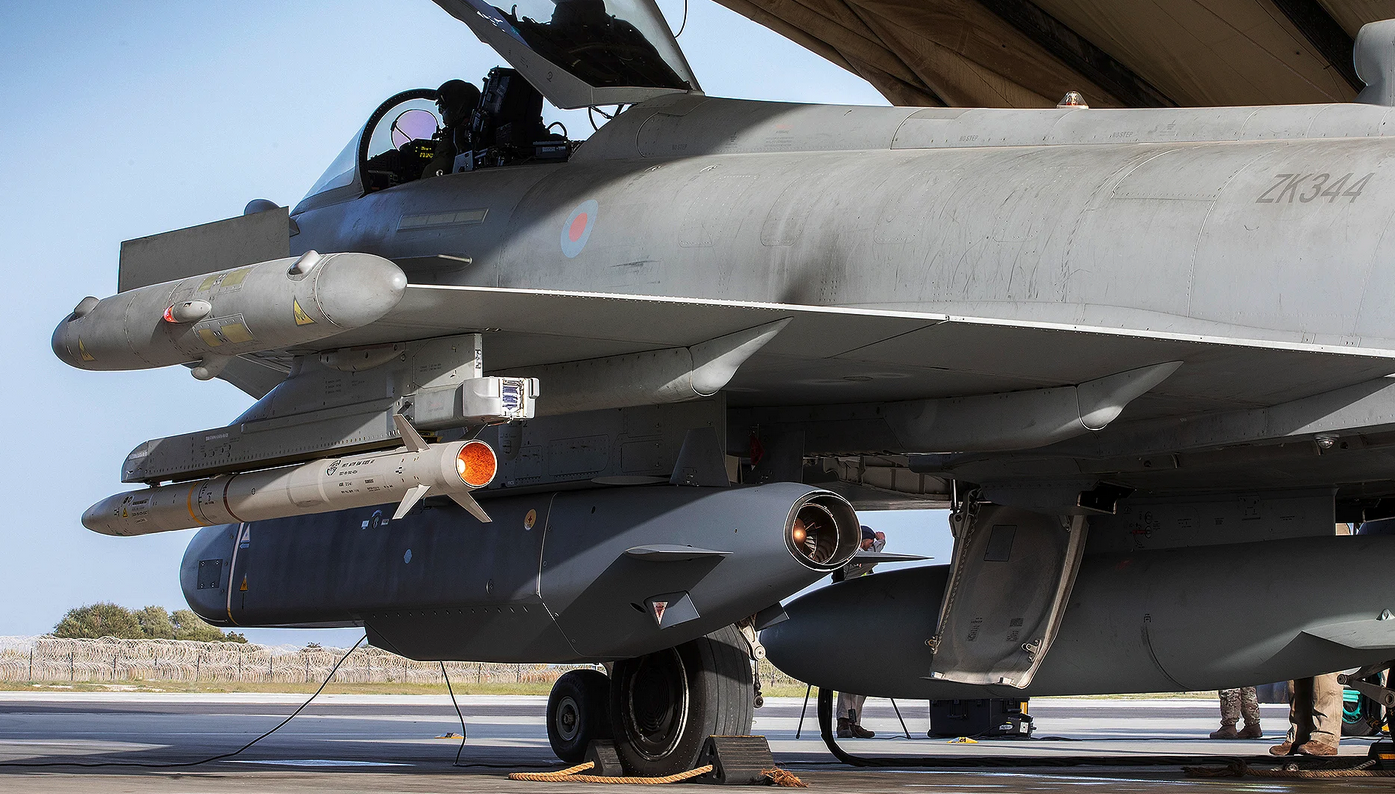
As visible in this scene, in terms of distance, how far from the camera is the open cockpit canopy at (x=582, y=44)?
795 cm

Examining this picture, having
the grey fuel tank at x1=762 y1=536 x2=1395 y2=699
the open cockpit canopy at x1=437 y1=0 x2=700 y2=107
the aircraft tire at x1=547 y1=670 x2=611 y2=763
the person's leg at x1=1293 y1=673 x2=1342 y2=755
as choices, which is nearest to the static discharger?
the aircraft tire at x1=547 y1=670 x2=611 y2=763

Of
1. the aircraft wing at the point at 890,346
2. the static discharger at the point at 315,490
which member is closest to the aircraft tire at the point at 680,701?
the static discharger at the point at 315,490

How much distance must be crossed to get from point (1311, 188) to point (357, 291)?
168 inches

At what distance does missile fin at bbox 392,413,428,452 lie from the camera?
675cm

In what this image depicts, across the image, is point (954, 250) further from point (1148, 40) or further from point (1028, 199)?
point (1148, 40)

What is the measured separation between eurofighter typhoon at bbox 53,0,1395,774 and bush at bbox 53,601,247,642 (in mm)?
46081

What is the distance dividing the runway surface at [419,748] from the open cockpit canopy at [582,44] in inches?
161

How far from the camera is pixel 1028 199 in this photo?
20.9 feet

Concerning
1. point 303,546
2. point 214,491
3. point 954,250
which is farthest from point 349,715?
point 954,250

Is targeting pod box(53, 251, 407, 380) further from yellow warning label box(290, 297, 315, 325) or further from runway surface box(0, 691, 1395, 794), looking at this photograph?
runway surface box(0, 691, 1395, 794)

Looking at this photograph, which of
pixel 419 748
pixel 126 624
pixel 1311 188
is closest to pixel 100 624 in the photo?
pixel 126 624

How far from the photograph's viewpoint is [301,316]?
20.9 feet

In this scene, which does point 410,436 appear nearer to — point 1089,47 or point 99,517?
point 99,517

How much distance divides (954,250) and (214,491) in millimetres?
4265
